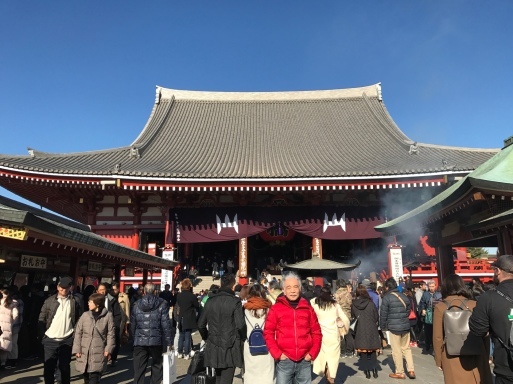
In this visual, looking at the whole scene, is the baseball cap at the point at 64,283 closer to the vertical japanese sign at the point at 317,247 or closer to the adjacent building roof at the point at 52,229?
the adjacent building roof at the point at 52,229

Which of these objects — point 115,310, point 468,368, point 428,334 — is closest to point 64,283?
point 115,310

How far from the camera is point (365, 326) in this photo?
6.68 meters

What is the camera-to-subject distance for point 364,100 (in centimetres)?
2500

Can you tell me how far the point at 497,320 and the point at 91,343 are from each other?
4.72 metres

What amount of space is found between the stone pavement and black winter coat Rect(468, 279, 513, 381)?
374cm

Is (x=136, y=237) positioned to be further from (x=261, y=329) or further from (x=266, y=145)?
(x=261, y=329)

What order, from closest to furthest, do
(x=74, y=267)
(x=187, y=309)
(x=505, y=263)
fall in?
(x=505, y=263) < (x=187, y=309) < (x=74, y=267)

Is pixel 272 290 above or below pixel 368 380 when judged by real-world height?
above

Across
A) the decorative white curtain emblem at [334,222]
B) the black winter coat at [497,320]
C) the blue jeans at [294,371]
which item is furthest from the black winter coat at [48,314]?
the decorative white curtain emblem at [334,222]

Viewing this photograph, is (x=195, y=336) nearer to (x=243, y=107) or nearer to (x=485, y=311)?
(x=485, y=311)

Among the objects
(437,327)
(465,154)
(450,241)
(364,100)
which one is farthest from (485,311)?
(364,100)

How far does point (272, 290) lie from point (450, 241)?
5744 millimetres

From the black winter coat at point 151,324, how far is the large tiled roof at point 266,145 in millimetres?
9631

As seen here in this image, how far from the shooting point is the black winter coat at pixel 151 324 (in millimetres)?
5352
